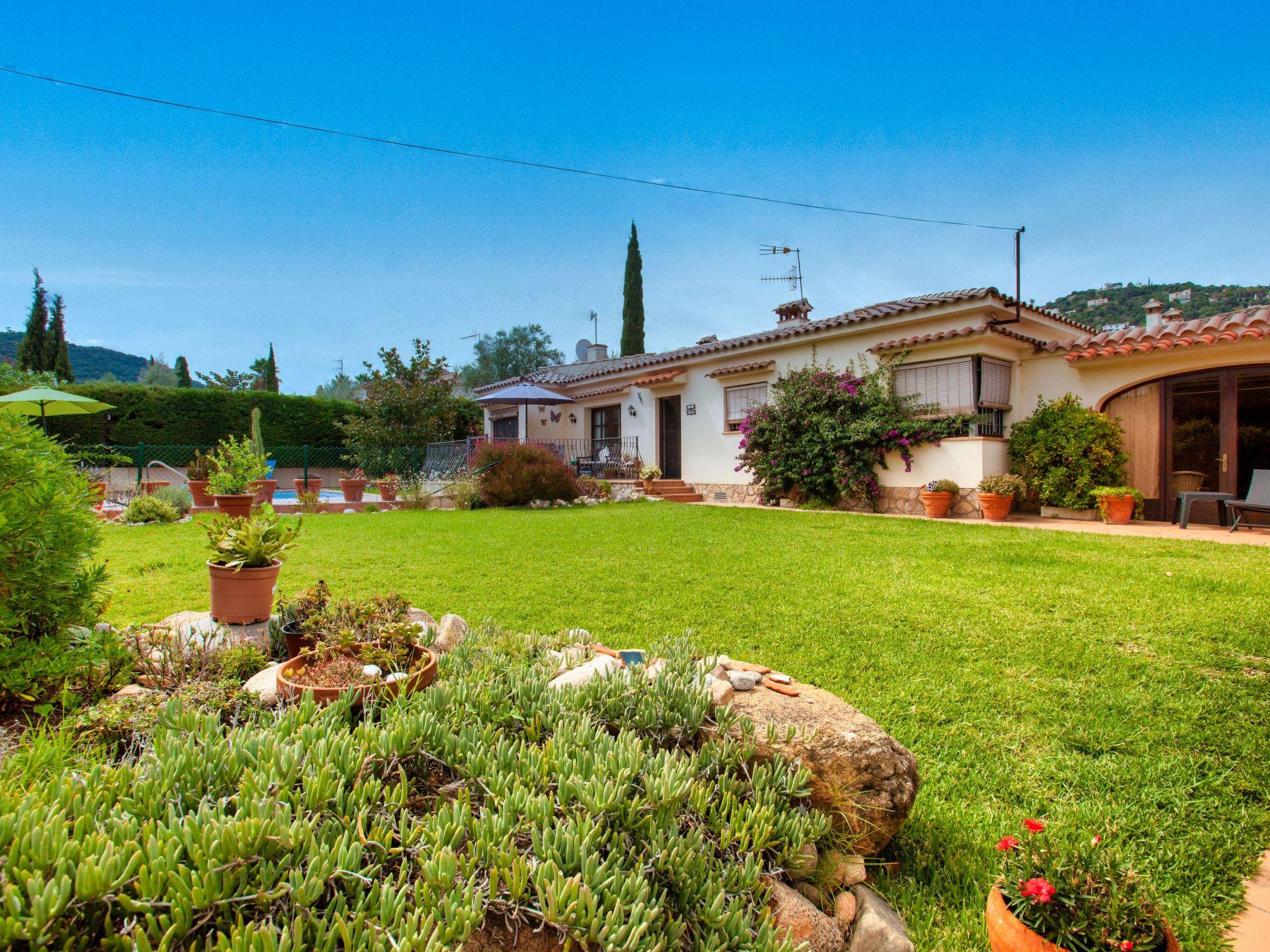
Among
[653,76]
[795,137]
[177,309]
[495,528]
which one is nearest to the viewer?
[495,528]

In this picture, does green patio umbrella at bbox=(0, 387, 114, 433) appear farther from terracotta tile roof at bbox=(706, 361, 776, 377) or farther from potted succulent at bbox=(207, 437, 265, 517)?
terracotta tile roof at bbox=(706, 361, 776, 377)

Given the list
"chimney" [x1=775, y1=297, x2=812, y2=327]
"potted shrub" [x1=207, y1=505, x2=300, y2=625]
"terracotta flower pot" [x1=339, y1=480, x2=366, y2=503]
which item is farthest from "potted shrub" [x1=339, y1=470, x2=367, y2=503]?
"chimney" [x1=775, y1=297, x2=812, y2=327]

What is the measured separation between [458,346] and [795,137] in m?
28.6

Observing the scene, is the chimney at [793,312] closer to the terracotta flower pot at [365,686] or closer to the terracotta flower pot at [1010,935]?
the terracotta flower pot at [365,686]

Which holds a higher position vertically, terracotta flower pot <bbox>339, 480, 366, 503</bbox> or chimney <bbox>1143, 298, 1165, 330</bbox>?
chimney <bbox>1143, 298, 1165, 330</bbox>

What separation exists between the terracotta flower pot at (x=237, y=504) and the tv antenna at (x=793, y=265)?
14203 mm

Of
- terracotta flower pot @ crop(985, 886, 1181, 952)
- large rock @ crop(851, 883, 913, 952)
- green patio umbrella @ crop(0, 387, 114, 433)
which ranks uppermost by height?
green patio umbrella @ crop(0, 387, 114, 433)

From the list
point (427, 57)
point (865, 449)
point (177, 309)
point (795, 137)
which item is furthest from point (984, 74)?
point (177, 309)

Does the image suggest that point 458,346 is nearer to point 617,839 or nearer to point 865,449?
point 865,449

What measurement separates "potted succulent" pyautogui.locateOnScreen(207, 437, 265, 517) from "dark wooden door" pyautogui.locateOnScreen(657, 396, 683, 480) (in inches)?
449

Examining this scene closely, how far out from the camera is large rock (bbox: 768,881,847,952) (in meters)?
1.57

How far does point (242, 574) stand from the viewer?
373 cm

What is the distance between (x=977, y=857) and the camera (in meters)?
1.99

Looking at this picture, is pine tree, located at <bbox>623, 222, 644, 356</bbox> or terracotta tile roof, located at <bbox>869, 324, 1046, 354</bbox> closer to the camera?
terracotta tile roof, located at <bbox>869, 324, 1046, 354</bbox>
